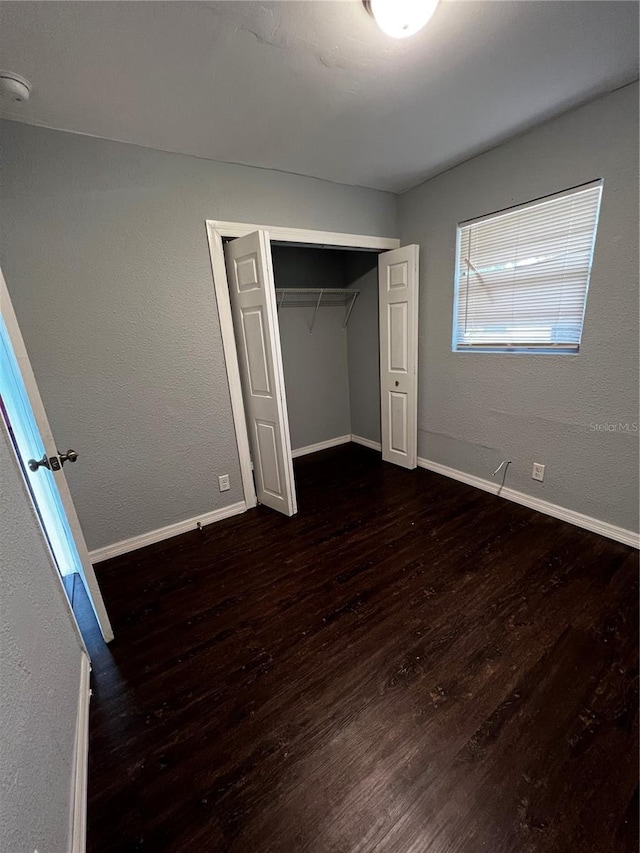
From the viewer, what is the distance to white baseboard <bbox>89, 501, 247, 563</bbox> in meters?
2.21

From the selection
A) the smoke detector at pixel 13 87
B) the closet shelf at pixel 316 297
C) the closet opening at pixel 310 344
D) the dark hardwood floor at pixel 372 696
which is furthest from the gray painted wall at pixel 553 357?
the smoke detector at pixel 13 87

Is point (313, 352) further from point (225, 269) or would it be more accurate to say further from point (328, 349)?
point (225, 269)

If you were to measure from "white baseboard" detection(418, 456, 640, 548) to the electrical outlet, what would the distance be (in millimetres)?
159

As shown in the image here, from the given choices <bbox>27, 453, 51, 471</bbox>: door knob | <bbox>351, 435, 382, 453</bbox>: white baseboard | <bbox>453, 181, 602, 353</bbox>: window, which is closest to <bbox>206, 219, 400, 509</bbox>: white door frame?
<bbox>453, 181, 602, 353</bbox>: window

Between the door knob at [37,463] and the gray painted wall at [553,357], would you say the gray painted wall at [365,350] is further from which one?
the door knob at [37,463]

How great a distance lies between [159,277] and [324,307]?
6.35 ft

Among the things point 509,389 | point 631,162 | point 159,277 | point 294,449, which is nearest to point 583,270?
point 631,162

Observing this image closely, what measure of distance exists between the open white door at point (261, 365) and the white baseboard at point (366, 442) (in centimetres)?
156

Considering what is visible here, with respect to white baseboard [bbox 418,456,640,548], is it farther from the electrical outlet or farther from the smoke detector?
the smoke detector

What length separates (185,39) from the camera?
125 cm

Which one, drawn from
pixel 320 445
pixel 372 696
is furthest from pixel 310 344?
pixel 372 696

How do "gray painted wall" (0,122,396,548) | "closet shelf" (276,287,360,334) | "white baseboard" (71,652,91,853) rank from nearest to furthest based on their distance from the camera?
"white baseboard" (71,652,91,853) < "gray painted wall" (0,122,396,548) < "closet shelf" (276,287,360,334)

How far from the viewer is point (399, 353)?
3088 mm

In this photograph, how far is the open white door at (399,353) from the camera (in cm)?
288
